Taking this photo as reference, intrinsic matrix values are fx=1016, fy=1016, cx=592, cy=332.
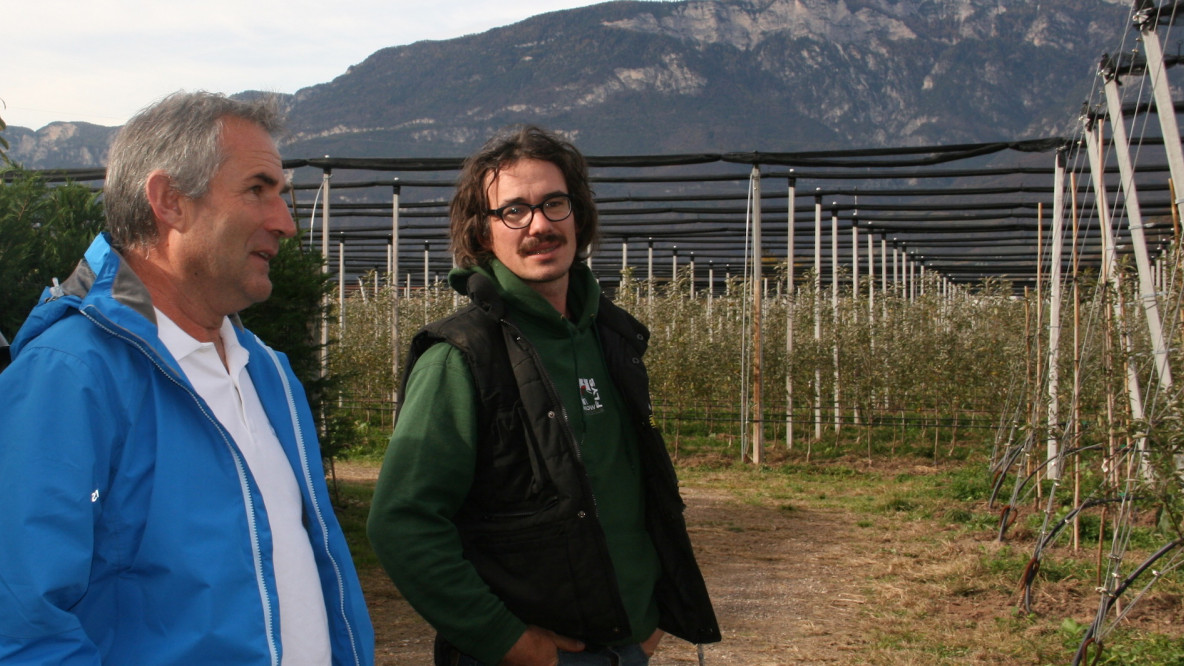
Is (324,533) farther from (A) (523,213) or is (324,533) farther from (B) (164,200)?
(A) (523,213)

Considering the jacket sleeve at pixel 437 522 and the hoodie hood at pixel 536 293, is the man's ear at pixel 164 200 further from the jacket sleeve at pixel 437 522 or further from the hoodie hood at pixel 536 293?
the hoodie hood at pixel 536 293

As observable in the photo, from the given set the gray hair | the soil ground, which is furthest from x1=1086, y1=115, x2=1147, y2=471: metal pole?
the gray hair

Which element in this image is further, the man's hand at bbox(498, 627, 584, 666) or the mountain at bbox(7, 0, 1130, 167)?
the mountain at bbox(7, 0, 1130, 167)

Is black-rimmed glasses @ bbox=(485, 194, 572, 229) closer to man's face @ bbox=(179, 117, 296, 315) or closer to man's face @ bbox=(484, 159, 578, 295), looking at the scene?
man's face @ bbox=(484, 159, 578, 295)

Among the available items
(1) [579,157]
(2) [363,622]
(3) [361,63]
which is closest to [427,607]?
(2) [363,622]

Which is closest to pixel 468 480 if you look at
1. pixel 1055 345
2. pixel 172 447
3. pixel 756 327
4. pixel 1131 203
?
pixel 172 447

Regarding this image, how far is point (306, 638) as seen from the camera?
158 centimetres

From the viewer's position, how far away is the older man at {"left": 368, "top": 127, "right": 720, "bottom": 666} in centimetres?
190

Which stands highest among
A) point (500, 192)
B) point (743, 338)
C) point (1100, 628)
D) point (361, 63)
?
point (361, 63)

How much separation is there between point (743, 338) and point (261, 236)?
36.7 feet

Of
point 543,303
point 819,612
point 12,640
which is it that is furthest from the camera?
point 819,612

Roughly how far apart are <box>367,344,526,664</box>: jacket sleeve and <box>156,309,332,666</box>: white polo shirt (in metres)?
0.23

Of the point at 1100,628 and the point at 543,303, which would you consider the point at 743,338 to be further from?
the point at 543,303

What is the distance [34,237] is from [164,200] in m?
2.28
